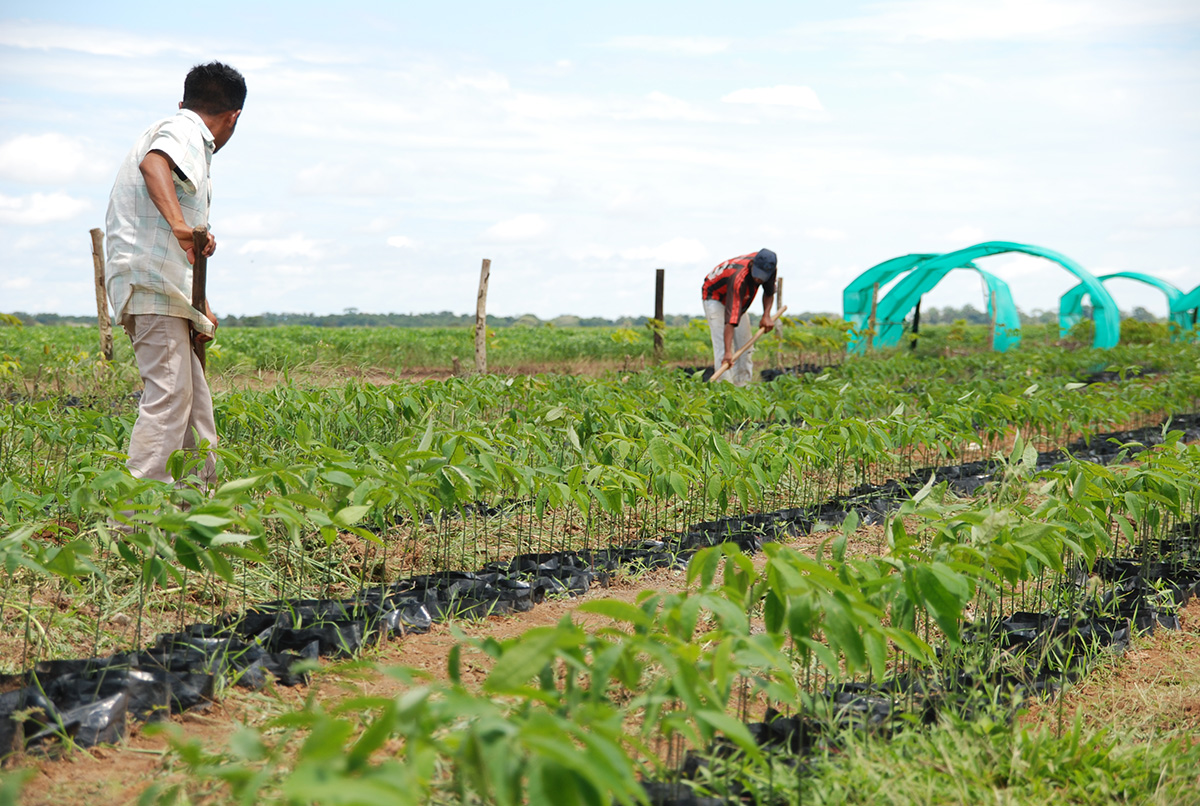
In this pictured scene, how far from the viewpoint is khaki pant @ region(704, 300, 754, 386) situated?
25.1 feet

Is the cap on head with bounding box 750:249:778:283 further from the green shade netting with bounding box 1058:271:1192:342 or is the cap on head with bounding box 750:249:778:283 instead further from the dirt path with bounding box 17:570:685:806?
the green shade netting with bounding box 1058:271:1192:342

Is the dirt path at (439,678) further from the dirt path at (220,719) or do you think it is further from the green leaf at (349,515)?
the green leaf at (349,515)

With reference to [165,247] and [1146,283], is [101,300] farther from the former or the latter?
[1146,283]

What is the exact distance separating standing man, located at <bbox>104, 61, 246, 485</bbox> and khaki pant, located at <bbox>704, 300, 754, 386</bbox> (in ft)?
15.9

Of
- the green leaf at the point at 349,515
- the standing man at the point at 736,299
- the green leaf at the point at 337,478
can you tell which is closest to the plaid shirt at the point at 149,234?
the green leaf at the point at 337,478

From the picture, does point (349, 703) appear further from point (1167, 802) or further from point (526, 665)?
point (1167, 802)

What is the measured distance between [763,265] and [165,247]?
4.75 m

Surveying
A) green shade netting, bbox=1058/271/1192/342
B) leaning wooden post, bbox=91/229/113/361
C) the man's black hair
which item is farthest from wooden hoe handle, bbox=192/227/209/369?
green shade netting, bbox=1058/271/1192/342

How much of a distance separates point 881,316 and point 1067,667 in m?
18.6

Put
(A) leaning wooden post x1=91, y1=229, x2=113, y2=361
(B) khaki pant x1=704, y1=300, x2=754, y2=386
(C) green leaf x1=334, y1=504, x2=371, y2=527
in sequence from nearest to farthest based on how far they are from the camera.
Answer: (C) green leaf x1=334, y1=504, x2=371, y2=527 → (B) khaki pant x1=704, y1=300, x2=754, y2=386 → (A) leaning wooden post x1=91, y1=229, x2=113, y2=361

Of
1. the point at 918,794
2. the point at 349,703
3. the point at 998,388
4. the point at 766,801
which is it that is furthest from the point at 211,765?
the point at 998,388

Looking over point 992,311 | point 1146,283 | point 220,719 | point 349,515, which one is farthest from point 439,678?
point 1146,283

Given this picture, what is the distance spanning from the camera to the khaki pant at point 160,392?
3311 millimetres

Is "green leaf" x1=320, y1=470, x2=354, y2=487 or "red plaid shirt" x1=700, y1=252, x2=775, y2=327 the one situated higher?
"red plaid shirt" x1=700, y1=252, x2=775, y2=327
